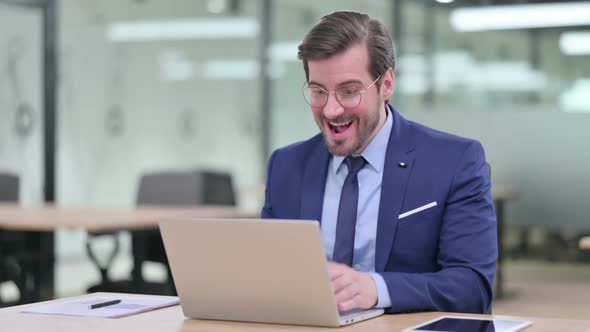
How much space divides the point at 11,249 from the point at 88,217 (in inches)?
48.8

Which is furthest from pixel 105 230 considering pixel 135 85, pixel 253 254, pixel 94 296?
pixel 135 85

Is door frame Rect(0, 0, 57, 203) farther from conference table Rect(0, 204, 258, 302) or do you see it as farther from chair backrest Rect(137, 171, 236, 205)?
chair backrest Rect(137, 171, 236, 205)

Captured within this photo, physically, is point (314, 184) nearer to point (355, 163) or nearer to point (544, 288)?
point (355, 163)

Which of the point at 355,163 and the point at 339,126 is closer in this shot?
the point at 339,126

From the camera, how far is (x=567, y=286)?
7.65 meters

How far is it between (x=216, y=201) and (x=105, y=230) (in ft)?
3.90

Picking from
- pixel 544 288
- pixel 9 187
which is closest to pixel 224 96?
pixel 9 187

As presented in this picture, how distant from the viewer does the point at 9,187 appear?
598cm

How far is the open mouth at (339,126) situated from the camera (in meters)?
2.40

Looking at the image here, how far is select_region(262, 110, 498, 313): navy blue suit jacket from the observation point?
7.55 ft

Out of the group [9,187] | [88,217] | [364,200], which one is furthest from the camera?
[9,187]

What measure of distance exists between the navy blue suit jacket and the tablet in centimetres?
18

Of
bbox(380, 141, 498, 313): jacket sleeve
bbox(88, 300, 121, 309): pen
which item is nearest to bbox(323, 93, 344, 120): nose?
bbox(380, 141, 498, 313): jacket sleeve

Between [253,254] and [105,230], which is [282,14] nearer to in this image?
[105,230]
